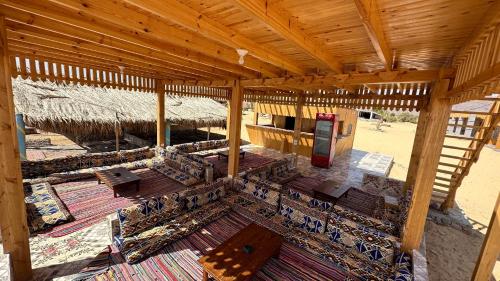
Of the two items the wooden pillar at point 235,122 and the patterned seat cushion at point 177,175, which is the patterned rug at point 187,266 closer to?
the wooden pillar at point 235,122

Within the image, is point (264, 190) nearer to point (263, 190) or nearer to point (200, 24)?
point (263, 190)

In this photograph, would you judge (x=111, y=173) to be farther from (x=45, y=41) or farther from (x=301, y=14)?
(x=301, y=14)

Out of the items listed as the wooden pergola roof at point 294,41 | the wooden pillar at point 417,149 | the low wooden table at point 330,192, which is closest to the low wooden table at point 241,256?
the wooden pergola roof at point 294,41

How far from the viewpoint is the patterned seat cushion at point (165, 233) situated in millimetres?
3787

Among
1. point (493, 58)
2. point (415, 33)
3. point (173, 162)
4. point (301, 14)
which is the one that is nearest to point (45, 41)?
point (301, 14)

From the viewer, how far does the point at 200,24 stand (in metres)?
2.43

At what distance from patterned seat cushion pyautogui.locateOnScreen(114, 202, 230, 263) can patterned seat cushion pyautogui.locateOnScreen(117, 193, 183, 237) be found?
0.12 m

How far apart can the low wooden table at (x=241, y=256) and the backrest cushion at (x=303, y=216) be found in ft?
3.64

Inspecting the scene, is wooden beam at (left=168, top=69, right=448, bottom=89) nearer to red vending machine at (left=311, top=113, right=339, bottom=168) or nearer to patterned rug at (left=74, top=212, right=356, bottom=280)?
patterned rug at (left=74, top=212, right=356, bottom=280)

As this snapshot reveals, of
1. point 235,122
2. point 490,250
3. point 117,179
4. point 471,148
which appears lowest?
point 117,179

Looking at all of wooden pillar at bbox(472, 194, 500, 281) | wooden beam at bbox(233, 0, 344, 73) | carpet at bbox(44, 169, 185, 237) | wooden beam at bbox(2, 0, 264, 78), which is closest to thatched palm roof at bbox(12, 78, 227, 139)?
carpet at bbox(44, 169, 185, 237)

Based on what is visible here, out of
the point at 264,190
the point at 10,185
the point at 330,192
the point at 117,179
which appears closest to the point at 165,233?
the point at 10,185

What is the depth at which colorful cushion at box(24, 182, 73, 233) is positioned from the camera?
4.47 meters

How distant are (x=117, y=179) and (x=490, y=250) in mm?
7442
